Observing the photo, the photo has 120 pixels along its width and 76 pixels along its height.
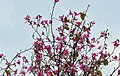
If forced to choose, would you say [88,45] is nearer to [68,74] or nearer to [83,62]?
[83,62]

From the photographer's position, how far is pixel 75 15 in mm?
6195

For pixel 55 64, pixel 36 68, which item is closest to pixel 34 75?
pixel 36 68

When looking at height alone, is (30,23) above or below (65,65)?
above

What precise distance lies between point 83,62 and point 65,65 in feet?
1.70

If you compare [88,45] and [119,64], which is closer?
[119,64]

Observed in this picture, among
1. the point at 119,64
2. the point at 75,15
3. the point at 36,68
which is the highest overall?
the point at 75,15

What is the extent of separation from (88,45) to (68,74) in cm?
79

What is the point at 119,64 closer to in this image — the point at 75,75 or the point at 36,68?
the point at 75,75

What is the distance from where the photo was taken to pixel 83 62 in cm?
641

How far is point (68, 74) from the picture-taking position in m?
6.04

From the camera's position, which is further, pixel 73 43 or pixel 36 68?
pixel 36 68

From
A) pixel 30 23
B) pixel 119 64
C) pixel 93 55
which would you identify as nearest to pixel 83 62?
pixel 93 55

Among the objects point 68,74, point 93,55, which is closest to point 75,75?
point 68,74

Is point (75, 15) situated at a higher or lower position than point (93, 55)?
higher
